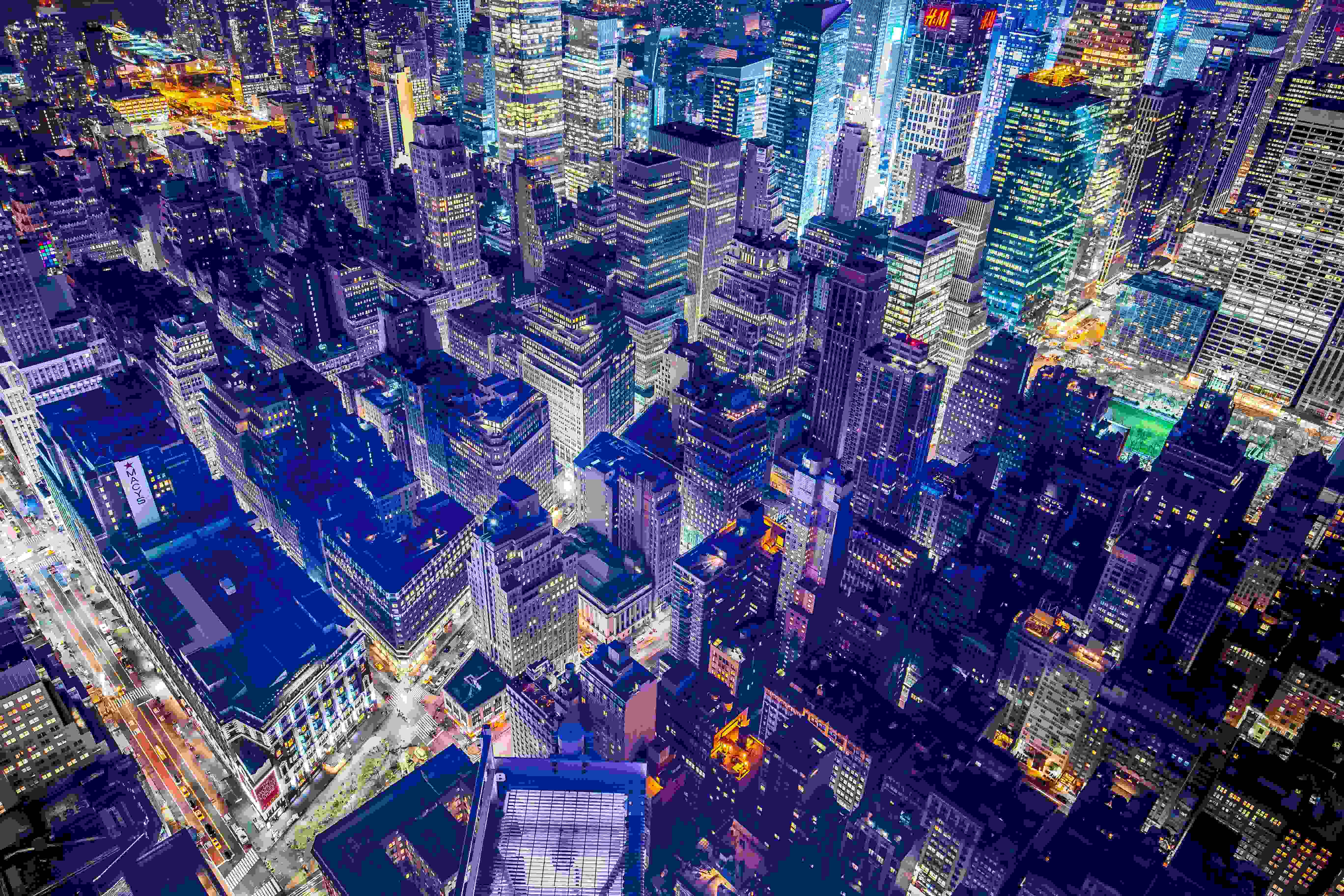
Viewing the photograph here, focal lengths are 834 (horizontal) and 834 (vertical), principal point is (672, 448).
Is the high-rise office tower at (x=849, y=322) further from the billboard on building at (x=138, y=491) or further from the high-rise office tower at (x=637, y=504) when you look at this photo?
the billboard on building at (x=138, y=491)

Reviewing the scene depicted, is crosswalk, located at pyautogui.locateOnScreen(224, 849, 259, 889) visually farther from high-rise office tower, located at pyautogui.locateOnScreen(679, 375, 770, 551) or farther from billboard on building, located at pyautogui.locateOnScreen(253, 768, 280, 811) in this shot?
high-rise office tower, located at pyautogui.locateOnScreen(679, 375, 770, 551)

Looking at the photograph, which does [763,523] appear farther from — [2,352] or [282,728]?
[2,352]

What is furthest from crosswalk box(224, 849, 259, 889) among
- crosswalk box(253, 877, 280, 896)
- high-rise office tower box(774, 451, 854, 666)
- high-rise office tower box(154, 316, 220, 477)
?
high-rise office tower box(154, 316, 220, 477)

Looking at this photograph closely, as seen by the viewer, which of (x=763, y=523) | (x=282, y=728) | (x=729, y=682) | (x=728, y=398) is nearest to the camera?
(x=282, y=728)

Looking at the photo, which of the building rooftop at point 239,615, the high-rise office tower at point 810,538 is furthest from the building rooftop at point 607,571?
the building rooftop at point 239,615

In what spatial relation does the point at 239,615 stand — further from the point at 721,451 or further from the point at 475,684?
the point at 721,451

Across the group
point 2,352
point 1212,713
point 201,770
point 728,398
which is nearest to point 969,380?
point 728,398
